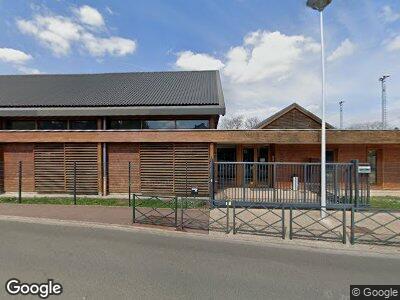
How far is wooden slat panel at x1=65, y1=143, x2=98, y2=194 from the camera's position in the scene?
1672 centimetres

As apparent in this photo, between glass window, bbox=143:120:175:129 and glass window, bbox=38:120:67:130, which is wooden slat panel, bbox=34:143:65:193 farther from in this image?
glass window, bbox=143:120:175:129

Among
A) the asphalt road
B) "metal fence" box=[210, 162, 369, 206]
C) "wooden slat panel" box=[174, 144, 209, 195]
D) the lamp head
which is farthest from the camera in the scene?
"wooden slat panel" box=[174, 144, 209, 195]

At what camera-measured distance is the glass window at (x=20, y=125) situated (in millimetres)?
18828

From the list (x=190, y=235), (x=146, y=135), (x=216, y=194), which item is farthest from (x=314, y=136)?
(x=190, y=235)

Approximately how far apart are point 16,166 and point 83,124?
4.46 meters

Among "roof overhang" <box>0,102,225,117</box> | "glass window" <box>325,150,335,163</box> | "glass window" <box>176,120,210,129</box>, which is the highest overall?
"roof overhang" <box>0,102,225,117</box>

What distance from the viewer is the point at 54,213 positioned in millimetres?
11297

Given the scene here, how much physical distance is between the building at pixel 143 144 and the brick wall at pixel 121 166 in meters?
0.06

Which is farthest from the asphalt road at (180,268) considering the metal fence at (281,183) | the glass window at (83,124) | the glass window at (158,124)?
the glass window at (83,124)

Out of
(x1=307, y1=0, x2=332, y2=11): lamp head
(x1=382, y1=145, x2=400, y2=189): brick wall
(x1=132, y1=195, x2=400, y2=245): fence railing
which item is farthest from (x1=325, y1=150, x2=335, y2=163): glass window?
(x1=307, y1=0, x2=332, y2=11): lamp head

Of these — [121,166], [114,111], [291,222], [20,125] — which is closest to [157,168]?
[121,166]

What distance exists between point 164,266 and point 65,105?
15718 mm

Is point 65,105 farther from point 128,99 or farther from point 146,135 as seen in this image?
point 146,135

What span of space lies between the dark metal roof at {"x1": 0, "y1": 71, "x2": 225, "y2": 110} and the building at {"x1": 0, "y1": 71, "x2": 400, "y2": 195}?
0.44ft
